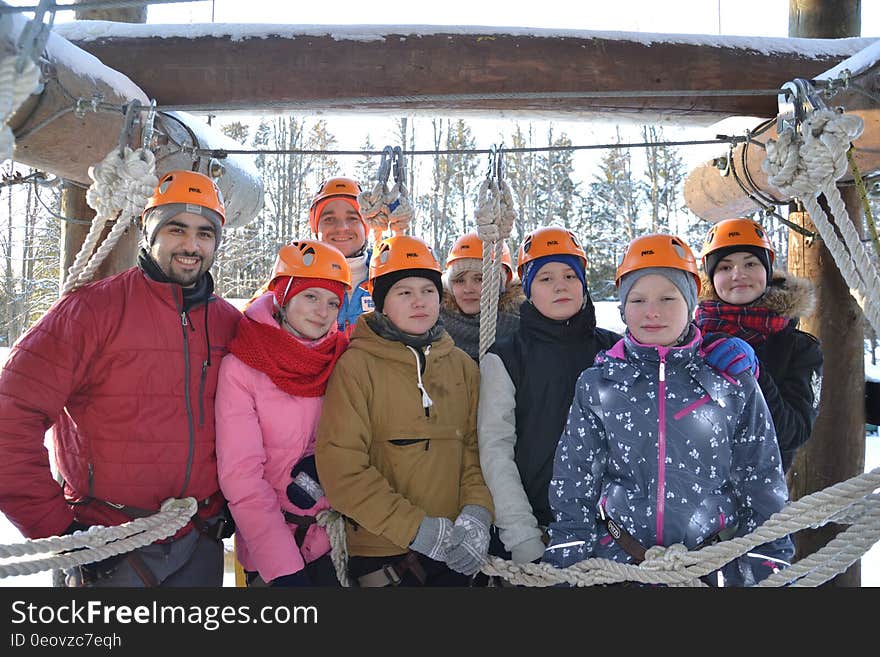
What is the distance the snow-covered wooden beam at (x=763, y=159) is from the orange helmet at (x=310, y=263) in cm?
156

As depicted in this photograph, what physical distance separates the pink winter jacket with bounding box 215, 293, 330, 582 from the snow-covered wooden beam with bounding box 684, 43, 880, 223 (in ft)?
6.15

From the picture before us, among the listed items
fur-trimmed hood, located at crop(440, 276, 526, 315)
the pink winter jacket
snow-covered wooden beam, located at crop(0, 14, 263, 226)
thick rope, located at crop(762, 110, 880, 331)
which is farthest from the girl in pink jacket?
thick rope, located at crop(762, 110, 880, 331)

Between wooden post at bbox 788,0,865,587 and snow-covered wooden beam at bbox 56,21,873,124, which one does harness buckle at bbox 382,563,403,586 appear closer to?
snow-covered wooden beam at bbox 56,21,873,124

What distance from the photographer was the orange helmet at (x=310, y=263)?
7.09 ft

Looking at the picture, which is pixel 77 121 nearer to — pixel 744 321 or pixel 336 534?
pixel 336 534

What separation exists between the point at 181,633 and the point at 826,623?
1600 millimetres

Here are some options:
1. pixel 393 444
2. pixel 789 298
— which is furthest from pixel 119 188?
pixel 789 298

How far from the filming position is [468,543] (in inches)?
75.9

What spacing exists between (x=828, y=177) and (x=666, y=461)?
2.98 ft

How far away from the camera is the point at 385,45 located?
2.82 metres

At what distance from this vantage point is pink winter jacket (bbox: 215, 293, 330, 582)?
1942 mm

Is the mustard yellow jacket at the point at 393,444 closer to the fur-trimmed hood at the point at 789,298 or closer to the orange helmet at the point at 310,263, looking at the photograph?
the orange helmet at the point at 310,263

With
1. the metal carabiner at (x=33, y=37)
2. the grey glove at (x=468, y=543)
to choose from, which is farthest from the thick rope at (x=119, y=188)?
the grey glove at (x=468, y=543)

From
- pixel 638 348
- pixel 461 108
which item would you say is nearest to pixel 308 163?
pixel 461 108
